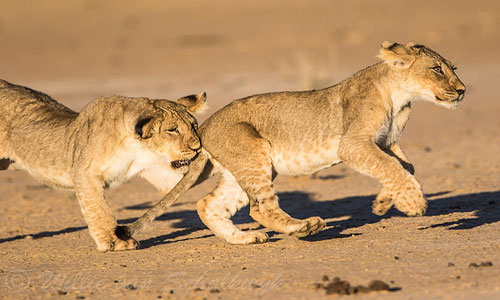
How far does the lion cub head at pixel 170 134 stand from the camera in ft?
27.5

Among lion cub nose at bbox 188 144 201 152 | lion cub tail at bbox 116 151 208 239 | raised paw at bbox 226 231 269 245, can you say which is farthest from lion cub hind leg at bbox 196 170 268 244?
lion cub nose at bbox 188 144 201 152

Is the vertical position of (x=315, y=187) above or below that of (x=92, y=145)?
below

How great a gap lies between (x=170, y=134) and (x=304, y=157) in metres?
Result: 1.45

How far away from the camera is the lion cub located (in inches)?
332

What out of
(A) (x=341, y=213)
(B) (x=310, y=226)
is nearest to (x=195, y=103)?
(B) (x=310, y=226)

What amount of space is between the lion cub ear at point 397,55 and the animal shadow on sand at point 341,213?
5.46 feet

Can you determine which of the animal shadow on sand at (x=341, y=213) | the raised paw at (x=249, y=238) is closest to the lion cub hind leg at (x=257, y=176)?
the raised paw at (x=249, y=238)

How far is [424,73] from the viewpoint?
343 inches

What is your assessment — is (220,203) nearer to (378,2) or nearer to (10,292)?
(10,292)

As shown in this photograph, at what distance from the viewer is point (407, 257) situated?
24.5ft

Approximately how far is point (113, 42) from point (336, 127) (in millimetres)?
27813

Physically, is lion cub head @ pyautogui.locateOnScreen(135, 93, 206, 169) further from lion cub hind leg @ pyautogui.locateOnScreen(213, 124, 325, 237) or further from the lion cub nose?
lion cub hind leg @ pyautogui.locateOnScreen(213, 124, 325, 237)

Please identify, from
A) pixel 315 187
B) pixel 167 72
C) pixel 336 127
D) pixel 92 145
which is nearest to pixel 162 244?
pixel 92 145

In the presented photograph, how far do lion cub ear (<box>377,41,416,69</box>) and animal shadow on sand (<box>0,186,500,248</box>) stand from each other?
166 cm
